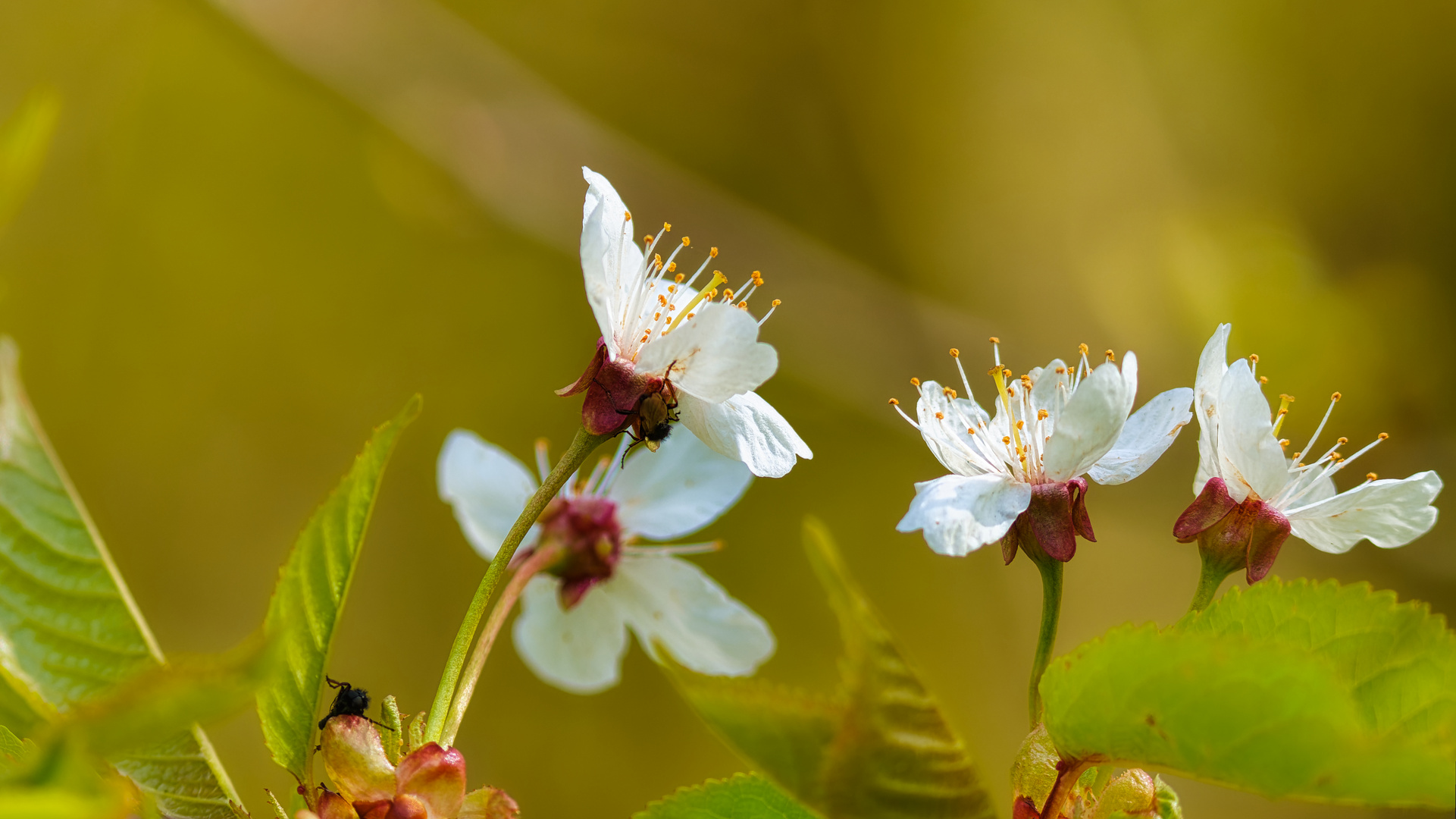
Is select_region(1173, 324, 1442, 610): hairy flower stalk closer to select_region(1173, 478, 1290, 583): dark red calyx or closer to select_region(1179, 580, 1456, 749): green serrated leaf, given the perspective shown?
select_region(1173, 478, 1290, 583): dark red calyx

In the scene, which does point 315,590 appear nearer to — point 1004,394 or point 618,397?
point 618,397

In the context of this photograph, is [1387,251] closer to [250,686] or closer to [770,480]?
[770,480]

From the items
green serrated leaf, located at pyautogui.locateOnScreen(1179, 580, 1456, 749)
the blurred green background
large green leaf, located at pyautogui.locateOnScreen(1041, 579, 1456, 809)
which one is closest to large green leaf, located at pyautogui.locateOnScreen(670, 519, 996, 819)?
large green leaf, located at pyautogui.locateOnScreen(1041, 579, 1456, 809)

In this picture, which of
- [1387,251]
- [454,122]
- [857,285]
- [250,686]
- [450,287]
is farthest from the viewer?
[450,287]

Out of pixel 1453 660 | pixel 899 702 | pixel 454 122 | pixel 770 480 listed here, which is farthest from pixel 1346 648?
pixel 770 480

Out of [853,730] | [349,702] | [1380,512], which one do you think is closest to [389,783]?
[349,702]

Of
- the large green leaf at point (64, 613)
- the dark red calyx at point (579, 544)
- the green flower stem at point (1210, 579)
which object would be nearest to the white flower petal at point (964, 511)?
the green flower stem at point (1210, 579)
